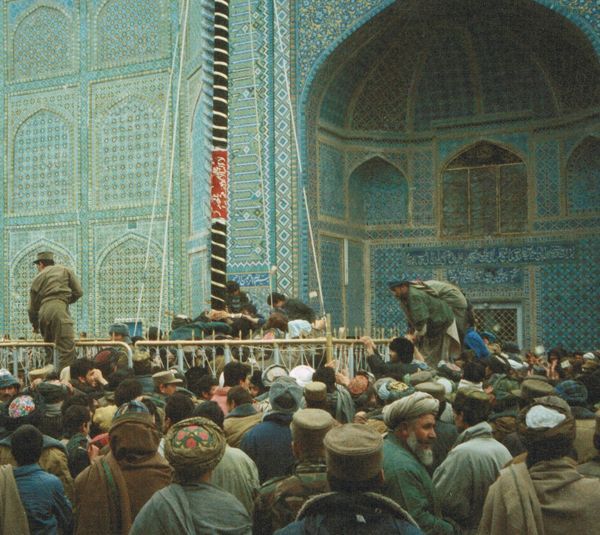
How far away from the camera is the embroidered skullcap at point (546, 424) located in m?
2.68

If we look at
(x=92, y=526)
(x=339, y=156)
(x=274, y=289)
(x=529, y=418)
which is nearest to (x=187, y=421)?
(x=92, y=526)

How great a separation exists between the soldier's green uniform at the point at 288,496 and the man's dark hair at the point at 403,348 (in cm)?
353

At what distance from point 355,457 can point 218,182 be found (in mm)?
5044

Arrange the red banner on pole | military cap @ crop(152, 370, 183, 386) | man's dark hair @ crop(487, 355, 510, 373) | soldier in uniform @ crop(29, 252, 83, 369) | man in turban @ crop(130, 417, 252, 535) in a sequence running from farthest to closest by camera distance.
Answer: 1. soldier in uniform @ crop(29, 252, 83, 369)
2. the red banner on pole
3. man's dark hair @ crop(487, 355, 510, 373)
4. military cap @ crop(152, 370, 183, 386)
5. man in turban @ crop(130, 417, 252, 535)

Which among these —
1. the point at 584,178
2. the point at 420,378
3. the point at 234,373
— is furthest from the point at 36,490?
the point at 584,178

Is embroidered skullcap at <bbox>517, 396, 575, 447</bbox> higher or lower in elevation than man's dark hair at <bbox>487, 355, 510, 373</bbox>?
higher

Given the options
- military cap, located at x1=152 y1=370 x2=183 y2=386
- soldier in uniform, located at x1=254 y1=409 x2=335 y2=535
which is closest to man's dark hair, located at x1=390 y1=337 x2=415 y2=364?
military cap, located at x1=152 y1=370 x2=183 y2=386

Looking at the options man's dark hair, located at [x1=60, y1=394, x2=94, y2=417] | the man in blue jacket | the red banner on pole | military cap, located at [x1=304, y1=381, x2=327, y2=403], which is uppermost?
the red banner on pole

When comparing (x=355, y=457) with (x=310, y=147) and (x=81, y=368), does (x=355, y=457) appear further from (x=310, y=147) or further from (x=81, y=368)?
(x=310, y=147)

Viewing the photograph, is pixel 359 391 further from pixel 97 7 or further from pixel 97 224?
pixel 97 7

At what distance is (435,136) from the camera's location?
1530 centimetres

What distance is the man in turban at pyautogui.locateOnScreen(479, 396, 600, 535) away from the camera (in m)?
2.57

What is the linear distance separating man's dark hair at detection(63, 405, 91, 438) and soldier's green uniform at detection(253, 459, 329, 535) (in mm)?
1779

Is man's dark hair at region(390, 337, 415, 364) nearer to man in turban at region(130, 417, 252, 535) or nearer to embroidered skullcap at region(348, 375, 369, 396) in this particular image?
embroidered skullcap at region(348, 375, 369, 396)
